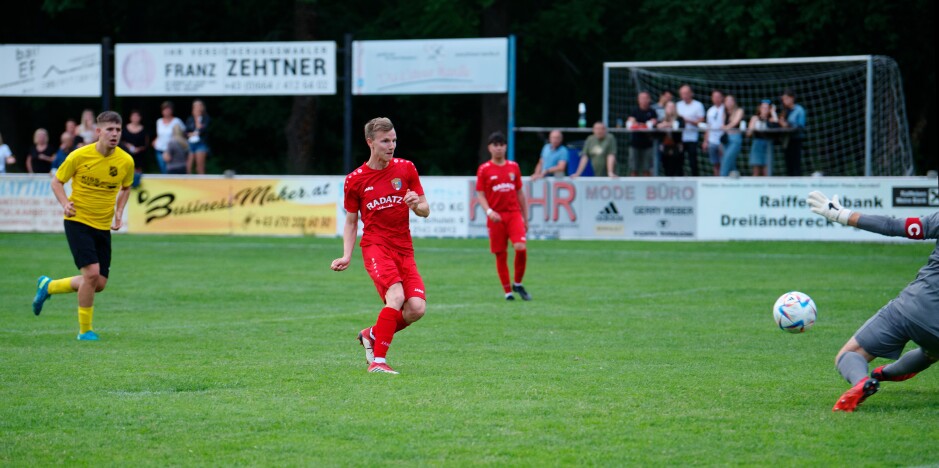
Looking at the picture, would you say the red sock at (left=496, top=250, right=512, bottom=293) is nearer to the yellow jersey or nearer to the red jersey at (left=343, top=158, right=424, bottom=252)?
the yellow jersey

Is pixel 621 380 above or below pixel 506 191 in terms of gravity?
below

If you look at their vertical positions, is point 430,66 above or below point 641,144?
A: above

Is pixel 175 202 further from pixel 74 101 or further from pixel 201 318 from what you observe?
pixel 74 101

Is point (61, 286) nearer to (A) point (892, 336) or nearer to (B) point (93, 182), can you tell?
(B) point (93, 182)

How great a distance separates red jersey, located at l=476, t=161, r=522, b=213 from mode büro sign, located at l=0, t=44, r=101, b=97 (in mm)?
15204

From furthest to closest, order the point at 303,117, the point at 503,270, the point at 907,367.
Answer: the point at 303,117 → the point at 503,270 → the point at 907,367

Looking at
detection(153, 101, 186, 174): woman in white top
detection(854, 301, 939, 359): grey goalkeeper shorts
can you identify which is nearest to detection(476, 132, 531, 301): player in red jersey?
detection(854, 301, 939, 359): grey goalkeeper shorts

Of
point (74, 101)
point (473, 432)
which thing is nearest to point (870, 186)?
point (473, 432)

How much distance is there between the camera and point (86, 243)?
10617 mm

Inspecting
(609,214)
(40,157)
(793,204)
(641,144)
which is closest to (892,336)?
(793,204)

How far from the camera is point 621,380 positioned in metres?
8.21

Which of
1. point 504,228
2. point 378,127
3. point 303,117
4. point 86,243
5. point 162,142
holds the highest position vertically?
point 303,117

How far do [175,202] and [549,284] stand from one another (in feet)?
35.8

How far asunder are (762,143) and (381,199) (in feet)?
49.2
